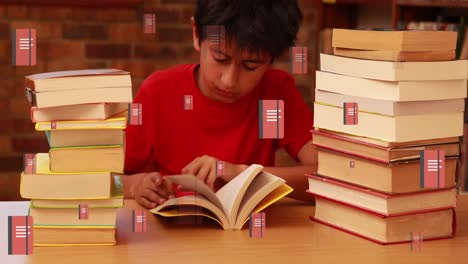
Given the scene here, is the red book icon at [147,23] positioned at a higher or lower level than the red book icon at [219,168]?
higher

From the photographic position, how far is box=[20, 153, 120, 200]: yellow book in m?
1.36

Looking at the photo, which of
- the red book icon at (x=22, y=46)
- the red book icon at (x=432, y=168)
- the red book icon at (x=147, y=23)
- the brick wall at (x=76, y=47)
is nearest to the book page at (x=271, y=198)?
the red book icon at (x=432, y=168)

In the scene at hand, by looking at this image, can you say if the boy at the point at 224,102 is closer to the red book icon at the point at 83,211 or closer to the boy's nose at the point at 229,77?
the boy's nose at the point at 229,77

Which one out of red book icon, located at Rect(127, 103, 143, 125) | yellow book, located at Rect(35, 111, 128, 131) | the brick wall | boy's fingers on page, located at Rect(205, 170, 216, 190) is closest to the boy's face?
red book icon, located at Rect(127, 103, 143, 125)

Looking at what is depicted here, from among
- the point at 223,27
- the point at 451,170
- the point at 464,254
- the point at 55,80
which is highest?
the point at 223,27

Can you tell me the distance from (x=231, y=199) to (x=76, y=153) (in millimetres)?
301

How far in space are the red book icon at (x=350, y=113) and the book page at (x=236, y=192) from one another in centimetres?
18

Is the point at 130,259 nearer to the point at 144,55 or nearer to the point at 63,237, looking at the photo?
the point at 63,237

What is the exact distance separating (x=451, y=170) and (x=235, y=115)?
0.70m

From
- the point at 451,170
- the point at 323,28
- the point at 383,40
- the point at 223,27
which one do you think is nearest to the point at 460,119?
the point at 451,170

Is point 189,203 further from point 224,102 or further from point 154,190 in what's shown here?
point 224,102

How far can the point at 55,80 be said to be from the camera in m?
1.34

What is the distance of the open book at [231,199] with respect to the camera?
1.47 m

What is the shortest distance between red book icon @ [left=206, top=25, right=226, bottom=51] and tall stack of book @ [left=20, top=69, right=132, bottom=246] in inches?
19.3
